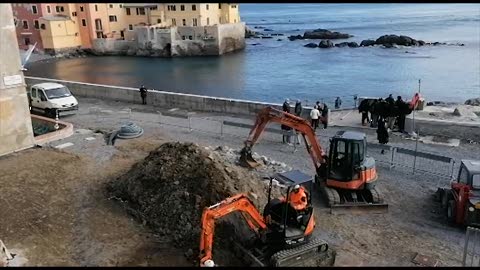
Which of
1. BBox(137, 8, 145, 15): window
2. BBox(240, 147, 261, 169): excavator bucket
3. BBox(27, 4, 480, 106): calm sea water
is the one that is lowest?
BBox(27, 4, 480, 106): calm sea water

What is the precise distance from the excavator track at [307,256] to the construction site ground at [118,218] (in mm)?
352

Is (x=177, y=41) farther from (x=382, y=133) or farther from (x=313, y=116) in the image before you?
(x=382, y=133)

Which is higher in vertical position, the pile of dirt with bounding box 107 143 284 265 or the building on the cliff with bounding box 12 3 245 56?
the building on the cliff with bounding box 12 3 245 56

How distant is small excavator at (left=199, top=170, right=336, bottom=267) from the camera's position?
8086mm

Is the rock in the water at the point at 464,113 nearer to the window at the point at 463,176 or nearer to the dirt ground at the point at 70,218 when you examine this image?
the window at the point at 463,176

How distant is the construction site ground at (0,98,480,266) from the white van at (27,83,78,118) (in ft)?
15.3

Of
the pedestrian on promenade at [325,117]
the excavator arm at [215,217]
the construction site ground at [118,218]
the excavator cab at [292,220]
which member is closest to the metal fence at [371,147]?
the construction site ground at [118,218]

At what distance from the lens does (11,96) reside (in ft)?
52.0

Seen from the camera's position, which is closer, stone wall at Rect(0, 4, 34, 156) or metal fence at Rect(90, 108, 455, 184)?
metal fence at Rect(90, 108, 455, 184)

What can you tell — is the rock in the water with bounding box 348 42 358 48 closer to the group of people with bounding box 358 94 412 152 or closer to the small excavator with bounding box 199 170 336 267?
the group of people with bounding box 358 94 412 152

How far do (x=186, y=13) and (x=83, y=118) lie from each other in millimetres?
49989

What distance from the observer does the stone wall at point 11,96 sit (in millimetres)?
15281

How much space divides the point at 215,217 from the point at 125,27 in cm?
6935

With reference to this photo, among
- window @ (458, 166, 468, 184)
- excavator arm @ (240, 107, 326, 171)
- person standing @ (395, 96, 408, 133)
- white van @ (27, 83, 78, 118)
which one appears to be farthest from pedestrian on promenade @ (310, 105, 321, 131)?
white van @ (27, 83, 78, 118)
